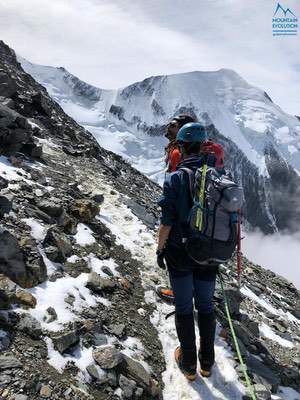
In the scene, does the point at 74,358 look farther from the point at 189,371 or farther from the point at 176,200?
the point at 176,200

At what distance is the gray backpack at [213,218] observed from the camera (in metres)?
5.84

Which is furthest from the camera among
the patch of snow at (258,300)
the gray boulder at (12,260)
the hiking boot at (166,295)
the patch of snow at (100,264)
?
the patch of snow at (258,300)

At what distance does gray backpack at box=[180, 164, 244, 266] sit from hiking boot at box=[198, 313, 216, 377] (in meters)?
1.05

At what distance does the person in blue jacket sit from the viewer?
6105 millimetres

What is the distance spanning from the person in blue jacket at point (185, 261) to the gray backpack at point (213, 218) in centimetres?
22

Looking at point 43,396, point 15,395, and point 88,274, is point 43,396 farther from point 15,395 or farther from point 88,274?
point 88,274

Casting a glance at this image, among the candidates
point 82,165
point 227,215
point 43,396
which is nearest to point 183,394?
point 43,396

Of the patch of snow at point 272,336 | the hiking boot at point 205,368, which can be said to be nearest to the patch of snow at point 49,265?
the hiking boot at point 205,368

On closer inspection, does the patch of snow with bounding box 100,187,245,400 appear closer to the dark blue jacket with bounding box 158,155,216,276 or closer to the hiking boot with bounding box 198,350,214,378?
the hiking boot with bounding box 198,350,214,378

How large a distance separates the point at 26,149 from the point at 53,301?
30.1ft

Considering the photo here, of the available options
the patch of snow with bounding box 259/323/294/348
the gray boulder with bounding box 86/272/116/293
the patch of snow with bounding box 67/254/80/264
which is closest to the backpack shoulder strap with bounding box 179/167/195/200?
the gray boulder with bounding box 86/272/116/293

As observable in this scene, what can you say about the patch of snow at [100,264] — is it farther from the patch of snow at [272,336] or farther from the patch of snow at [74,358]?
the patch of snow at [272,336]

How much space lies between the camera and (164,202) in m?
6.06

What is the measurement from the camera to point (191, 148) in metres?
6.45
